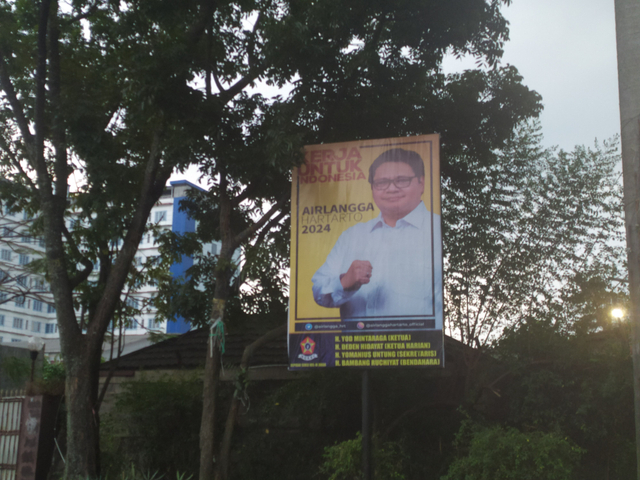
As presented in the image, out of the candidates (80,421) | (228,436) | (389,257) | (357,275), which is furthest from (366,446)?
(80,421)

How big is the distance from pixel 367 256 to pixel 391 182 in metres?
1.08

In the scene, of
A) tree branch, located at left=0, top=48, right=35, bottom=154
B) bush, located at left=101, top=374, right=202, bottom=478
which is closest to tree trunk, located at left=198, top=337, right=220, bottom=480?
bush, located at left=101, top=374, right=202, bottom=478

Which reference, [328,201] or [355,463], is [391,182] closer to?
[328,201]

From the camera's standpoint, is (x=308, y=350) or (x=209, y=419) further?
(x=209, y=419)

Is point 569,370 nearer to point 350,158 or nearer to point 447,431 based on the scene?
point 447,431

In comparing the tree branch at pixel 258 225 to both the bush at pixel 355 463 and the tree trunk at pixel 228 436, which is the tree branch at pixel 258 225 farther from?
the bush at pixel 355 463

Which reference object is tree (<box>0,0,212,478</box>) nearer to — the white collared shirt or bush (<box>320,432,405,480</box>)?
the white collared shirt

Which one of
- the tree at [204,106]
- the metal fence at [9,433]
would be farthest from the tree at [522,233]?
the metal fence at [9,433]

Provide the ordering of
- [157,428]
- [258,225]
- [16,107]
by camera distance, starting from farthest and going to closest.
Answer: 1. [157,428]
2. [16,107]
3. [258,225]

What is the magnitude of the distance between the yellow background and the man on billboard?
0.08 meters

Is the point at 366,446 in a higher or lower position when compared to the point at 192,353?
lower

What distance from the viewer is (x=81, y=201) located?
9.80 meters

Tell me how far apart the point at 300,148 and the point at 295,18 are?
2.17 m

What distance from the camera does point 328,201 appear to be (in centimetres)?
859
